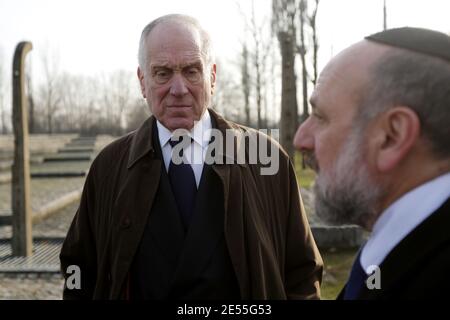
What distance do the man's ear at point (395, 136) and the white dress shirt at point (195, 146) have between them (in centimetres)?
119

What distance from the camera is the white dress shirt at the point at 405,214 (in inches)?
45.9

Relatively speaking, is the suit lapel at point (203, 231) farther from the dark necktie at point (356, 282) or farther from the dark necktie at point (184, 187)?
the dark necktie at point (356, 282)

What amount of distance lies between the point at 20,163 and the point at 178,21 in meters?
5.15

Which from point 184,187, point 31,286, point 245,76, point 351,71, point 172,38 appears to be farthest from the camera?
point 245,76

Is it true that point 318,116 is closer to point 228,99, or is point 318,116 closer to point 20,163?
point 20,163

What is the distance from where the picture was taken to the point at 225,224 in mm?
2143

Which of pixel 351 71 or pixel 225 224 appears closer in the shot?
pixel 351 71

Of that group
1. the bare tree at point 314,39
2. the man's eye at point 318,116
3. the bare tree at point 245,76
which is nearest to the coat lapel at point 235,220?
the man's eye at point 318,116

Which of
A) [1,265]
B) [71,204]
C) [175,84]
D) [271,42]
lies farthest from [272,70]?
[175,84]

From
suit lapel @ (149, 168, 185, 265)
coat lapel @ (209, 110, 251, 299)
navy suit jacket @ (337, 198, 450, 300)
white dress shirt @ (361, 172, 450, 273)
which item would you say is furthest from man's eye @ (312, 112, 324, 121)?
suit lapel @ (149, 168, 185, 265)

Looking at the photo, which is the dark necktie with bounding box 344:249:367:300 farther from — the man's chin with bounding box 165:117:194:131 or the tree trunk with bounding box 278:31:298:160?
the tree trunk with bounding box 278:31:298:160

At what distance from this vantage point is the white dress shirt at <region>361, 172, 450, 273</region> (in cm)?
117

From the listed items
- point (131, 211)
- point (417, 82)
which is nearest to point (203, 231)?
point (131, 211)
